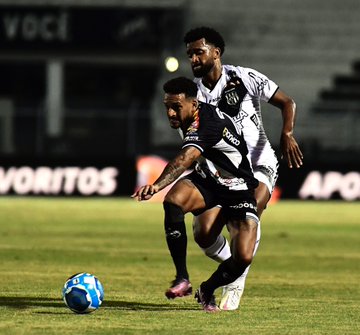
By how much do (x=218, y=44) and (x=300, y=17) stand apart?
28760 mm

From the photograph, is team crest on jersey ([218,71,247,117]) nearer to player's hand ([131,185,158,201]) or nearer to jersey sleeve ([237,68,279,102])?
jersey sleeve ([237,68,279,102])

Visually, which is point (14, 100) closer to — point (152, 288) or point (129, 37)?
point (129, 37)

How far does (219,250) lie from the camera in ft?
33.9

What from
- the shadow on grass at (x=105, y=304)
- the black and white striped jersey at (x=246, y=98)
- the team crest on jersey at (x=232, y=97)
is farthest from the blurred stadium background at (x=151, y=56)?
the shadow on grass at (x=105, y=304)

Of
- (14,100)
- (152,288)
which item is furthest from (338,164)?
(152,288)

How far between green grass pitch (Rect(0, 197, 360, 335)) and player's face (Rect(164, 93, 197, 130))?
1.53 m

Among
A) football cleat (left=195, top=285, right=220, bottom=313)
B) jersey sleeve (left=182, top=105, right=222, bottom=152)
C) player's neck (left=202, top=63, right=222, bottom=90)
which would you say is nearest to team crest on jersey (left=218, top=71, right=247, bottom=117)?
player's neck (left=202, top=63, right=222, bottom=90)

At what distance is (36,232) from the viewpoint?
19.3 meters

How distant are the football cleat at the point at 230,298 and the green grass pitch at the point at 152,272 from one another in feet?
0.31

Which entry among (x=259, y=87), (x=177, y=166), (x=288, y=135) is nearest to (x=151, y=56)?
(x=259, y=87)

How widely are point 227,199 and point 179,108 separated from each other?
0.87 meters

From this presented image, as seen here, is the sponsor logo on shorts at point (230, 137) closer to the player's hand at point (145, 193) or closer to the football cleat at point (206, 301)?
the player's hand at point (145, 193)

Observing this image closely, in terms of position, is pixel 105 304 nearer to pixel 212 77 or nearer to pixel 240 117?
pixel 240 117

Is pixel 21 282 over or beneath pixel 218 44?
beneath
